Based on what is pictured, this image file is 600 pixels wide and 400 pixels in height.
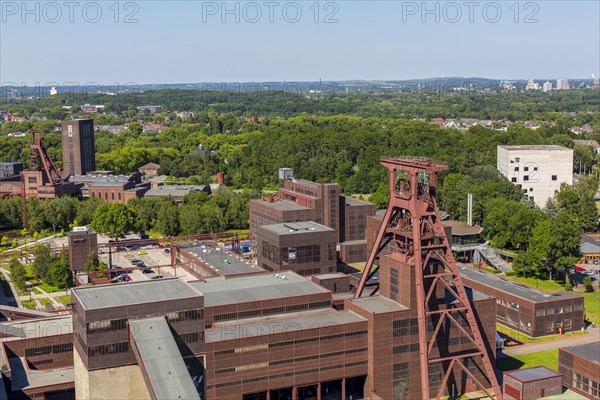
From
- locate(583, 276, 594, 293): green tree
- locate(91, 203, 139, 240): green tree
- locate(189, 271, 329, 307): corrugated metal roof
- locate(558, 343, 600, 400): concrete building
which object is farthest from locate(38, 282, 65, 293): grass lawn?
locate(583, 276, 594, 293): green tree

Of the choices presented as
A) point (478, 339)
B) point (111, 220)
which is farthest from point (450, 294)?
point (111, 220)

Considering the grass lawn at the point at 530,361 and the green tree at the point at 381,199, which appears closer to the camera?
the grass lawn at the point at 530,361

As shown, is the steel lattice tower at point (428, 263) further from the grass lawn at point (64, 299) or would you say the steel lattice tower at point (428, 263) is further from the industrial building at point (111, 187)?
the industrial building at point (111, 187)

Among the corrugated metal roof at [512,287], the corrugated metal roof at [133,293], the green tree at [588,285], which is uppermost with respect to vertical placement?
the corrugated metal roof at [133,293]

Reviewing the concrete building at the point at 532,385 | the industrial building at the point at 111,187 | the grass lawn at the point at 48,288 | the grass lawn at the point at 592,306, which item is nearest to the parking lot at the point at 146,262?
the grass lawn at the point at 48,288

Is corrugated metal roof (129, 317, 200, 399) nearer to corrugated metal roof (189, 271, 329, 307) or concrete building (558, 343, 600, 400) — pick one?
corrugated metal roof (189, 271, 329, 307)

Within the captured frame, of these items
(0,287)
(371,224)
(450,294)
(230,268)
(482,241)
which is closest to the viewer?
(450,294)

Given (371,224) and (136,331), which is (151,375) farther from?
(371,224)
